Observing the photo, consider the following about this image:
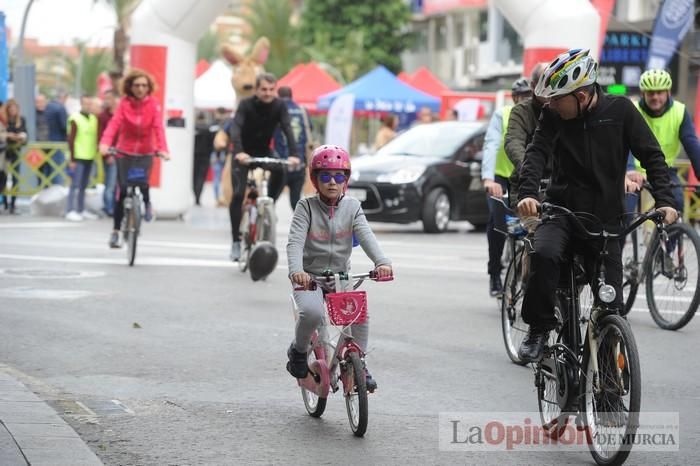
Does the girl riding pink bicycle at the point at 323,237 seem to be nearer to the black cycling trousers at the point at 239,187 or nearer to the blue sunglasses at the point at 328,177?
the blue sunglasses at the point at 328,177

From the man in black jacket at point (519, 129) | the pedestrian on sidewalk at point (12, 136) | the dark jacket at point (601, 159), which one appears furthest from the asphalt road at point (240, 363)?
the pedestrian on sidewalk at point (12, 136)

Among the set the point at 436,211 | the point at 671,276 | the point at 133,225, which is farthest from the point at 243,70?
the point at 671,276

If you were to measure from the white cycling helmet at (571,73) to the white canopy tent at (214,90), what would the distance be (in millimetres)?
32567

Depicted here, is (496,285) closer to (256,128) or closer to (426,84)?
(256,128)

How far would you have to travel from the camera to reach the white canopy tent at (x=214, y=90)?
38.9 m

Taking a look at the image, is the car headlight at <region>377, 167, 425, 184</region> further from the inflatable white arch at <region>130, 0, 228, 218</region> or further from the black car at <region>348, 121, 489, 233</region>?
the inflatable white arch at <region>130, 0, 228, 218</region>

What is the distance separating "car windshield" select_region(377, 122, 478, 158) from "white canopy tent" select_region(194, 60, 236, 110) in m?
17.0

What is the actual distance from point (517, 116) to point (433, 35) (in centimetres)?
6100

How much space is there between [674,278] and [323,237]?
4.45 metres

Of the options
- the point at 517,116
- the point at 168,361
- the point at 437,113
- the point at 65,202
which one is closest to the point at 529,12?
the point at 65,202

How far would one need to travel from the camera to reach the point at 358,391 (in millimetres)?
6480

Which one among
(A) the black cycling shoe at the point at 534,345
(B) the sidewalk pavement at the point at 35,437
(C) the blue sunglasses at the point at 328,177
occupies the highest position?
(C) the blue sunglasses at the point at 328,177

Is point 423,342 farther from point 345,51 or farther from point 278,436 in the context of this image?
point 345,51

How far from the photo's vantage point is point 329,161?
6828 mm
